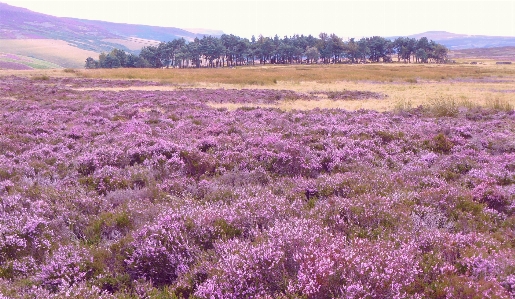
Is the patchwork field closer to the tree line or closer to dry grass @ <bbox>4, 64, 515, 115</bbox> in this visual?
dry grass @ <bbox>4, 64, 515, 115</bbox>

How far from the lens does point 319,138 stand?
37.3ft

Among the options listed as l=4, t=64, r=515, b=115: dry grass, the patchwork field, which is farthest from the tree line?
the patchwork field

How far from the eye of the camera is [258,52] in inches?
4968

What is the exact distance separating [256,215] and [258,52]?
12746 centimetres

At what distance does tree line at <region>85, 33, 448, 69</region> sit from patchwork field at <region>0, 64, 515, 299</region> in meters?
119

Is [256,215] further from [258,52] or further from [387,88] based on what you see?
[258,52]

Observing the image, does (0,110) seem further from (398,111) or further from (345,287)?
(398,111)

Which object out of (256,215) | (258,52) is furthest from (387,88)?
(258,52)

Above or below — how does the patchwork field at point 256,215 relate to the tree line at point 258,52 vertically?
below

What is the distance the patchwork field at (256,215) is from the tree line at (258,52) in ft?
389

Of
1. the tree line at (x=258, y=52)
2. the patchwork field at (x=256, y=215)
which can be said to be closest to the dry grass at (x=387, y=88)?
the patchwork field at (x=256, y=215)

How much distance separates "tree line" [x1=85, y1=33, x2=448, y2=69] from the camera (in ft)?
403

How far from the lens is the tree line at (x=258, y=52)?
403ft

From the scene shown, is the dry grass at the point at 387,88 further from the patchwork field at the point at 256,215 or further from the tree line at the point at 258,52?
the tree line at the point at 258,52
